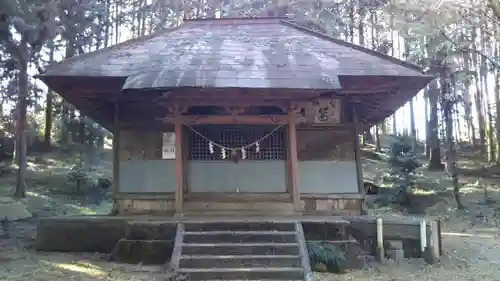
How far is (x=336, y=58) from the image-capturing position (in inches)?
424

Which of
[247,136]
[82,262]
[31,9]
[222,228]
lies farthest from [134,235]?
[31,9]

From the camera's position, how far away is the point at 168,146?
10.8 metres

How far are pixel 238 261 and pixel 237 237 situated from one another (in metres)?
0.75

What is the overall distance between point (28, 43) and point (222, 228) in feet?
37.3

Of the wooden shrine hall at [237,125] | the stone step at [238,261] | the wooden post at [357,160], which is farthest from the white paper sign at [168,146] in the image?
the wooden post at [357,160]

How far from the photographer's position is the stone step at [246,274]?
7246 millimetres

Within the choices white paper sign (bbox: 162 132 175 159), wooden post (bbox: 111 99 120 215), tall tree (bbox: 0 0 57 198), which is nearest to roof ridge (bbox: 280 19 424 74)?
white paper sign (bbox: 162 132 175 159)

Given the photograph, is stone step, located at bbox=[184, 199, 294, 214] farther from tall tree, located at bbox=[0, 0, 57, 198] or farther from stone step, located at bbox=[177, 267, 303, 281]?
tall tree, located at bbox=[0, 0, 57, 198]

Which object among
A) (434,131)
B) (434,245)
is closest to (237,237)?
(434,245)

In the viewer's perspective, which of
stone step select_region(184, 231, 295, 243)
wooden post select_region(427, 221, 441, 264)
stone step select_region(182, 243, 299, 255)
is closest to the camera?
stone step select_region(182, 243, 299, 255)

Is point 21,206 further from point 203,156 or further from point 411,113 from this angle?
point 411,113

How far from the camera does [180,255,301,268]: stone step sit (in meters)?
7.60

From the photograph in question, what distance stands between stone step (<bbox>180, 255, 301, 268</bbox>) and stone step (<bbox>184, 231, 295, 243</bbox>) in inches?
24.2

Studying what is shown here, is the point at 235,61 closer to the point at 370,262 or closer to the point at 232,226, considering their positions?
the point at 232,226
